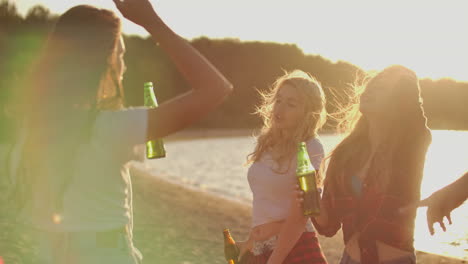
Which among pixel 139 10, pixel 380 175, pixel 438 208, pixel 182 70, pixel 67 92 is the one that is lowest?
pixel 380 175

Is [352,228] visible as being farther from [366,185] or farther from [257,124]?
[257,124]

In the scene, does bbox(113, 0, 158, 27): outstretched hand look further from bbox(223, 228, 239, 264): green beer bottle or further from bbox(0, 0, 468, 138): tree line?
bbox(0, 0, 468, 138): tree line

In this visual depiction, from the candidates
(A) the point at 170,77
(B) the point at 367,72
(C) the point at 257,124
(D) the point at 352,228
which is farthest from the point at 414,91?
(C) the point at 257,124

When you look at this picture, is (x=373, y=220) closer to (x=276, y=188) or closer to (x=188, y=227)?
(x=276, y=188)

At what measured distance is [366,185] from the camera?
14.1 ft

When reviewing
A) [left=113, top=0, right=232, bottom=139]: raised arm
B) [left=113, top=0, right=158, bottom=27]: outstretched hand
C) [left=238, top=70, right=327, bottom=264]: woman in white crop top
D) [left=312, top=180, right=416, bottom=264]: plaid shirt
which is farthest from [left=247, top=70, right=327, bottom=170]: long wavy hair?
[left=113, top=0, right=158, bottom=27]: outstretched hand

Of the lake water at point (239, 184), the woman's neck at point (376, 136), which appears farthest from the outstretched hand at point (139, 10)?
the lake water at point (239, 184)

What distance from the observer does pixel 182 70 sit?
2510mm

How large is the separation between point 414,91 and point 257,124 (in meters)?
110

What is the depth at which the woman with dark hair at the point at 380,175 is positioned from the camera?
4.18m

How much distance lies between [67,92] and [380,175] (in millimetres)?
2344

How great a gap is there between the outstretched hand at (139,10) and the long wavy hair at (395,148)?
2217 millimetres

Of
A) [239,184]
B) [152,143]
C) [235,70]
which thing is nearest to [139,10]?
[152,143]

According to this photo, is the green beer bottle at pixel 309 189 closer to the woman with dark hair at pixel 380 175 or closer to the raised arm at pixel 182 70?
the woman with dark hair at pixel 380 175
